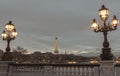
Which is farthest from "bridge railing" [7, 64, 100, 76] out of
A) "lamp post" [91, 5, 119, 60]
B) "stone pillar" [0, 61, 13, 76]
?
"lamp post" [91, 5, 119, 60]

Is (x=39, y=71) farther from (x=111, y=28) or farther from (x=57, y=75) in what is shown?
(x=111, y=28)

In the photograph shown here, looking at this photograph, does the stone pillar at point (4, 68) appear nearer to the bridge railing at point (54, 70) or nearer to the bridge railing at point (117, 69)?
the bridge railing at point (54, 70)

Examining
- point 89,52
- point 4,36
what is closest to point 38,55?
point 89,52

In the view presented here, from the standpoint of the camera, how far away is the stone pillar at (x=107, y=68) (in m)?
9.88

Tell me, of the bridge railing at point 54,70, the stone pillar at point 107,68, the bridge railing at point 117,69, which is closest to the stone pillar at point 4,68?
the bridge railing at point 54,70

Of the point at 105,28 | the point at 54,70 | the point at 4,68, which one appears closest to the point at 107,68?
the point at 105,28

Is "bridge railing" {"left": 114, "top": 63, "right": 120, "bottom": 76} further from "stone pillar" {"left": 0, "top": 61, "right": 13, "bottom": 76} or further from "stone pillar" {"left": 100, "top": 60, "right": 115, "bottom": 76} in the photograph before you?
"stone pillar" {"left": 0, "top": 61, "right": 13, "bottom": 76}

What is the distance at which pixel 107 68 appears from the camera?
32.6 ft

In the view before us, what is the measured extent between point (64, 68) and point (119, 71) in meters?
2.93

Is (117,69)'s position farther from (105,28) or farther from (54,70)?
(54,70)

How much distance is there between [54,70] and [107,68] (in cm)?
289

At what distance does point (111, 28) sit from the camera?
11820 millimetres

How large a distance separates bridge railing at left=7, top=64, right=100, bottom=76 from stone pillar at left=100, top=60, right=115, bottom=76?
243 mm

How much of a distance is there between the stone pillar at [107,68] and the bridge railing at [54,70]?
0.24 m
